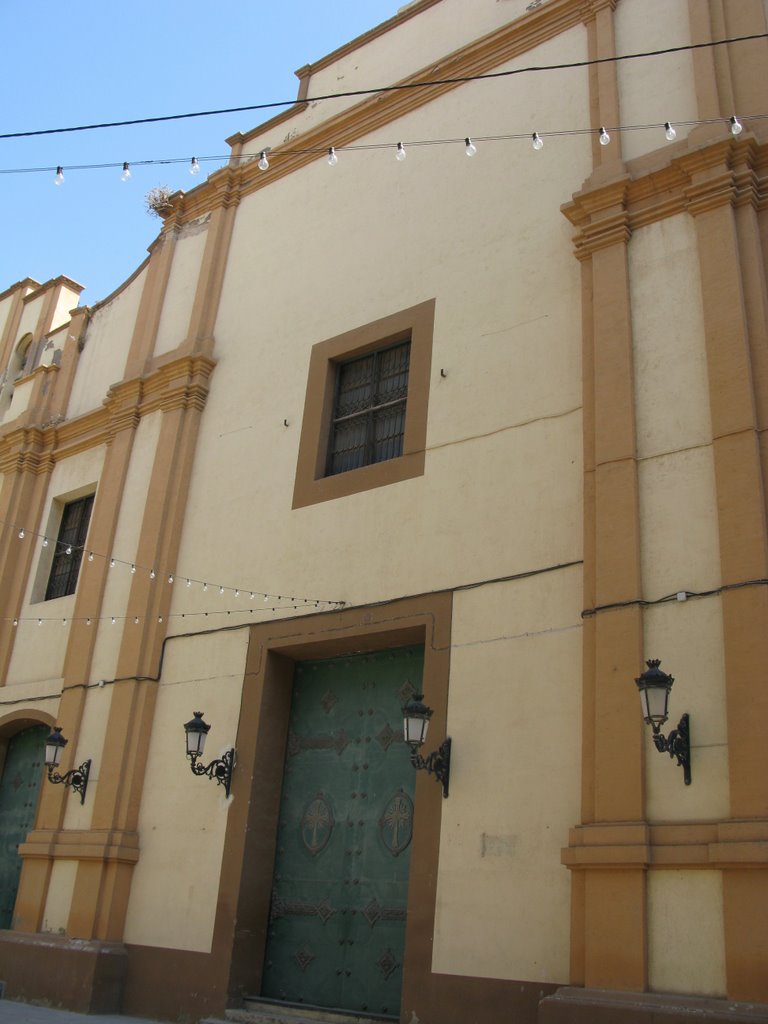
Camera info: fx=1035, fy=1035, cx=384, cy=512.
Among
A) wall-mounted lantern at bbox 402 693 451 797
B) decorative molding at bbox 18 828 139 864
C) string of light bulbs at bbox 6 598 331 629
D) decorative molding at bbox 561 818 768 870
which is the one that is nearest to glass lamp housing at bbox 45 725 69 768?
decorative molding at bbox 18 828 139 864

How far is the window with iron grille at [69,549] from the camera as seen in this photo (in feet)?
44.7

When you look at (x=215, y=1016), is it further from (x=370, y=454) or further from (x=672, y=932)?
(x=370, y=454)

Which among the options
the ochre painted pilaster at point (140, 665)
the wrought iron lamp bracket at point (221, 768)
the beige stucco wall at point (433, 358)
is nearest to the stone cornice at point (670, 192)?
the beige stucco wall at point (433, 358)

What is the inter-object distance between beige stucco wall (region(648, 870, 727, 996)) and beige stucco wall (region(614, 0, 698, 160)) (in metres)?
6.23

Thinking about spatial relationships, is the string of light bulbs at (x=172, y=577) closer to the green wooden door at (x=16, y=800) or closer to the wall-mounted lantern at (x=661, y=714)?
the green wooden door at (x=16, y=800)

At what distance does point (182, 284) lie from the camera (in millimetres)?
14055

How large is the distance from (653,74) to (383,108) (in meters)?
3.74

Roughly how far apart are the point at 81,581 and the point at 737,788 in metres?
8.64

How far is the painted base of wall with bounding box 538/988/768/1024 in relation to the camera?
5992 millimetres

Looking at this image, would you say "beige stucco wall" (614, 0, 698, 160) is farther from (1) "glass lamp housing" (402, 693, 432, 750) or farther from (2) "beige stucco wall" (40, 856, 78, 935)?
(2) "beige stucco wall" (40, 856, 78, 935)

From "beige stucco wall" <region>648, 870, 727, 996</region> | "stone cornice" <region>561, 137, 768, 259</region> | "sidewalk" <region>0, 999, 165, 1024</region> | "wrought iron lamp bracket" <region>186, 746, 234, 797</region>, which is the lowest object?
"sidewalk" <region>0, 999, 165, 1024</region>

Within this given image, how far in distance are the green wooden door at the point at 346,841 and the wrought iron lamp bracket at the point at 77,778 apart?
2489mm

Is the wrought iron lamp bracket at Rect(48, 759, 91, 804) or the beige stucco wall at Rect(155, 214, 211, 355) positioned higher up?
the beige stucco wall at Rect(155, 214, 211, 355)

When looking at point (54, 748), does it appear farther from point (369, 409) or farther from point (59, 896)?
point (369, 409)
